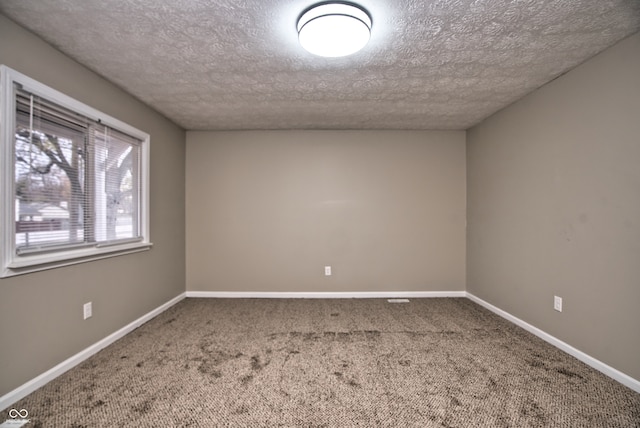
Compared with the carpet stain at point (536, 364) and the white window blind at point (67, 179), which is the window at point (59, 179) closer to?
the white window blind at point (67, 179)

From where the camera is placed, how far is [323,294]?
3828mm

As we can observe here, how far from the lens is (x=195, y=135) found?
12.6 feet

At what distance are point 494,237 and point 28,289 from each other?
425cm

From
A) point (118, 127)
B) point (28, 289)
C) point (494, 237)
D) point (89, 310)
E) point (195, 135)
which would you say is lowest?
point (89, 310)

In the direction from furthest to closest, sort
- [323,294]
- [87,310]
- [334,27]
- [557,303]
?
[323,294] → [557,303] → [87,310] → [334,27]

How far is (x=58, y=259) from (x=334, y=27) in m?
2.45

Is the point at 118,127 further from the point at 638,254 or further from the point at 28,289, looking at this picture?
the point at 638,254

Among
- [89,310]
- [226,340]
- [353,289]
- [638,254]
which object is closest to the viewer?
[638,254]

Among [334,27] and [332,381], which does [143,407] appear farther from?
[334,27]

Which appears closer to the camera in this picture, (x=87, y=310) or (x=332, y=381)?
(x=332, y=381)

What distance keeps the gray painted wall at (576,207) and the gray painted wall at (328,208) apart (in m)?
0.76

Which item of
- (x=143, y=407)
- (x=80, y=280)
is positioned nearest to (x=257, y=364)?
(x=143, y=407)

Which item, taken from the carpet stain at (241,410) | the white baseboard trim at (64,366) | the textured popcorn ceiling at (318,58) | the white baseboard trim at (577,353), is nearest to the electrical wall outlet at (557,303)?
the white baseboard trim at (577,353)

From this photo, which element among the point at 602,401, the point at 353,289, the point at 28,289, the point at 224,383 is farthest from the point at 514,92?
the point at 28,289
